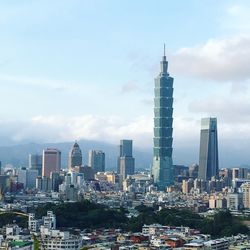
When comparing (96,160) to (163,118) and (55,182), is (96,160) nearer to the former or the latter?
(163,118)

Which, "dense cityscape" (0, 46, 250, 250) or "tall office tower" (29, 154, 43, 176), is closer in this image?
"dense cityscape" (0, 46, 250, 250)

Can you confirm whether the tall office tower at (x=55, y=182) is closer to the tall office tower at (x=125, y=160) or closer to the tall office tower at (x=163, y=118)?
the tall office tower at (x=163, y=118)

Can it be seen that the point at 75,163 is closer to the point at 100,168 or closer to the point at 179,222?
the point at 100,168

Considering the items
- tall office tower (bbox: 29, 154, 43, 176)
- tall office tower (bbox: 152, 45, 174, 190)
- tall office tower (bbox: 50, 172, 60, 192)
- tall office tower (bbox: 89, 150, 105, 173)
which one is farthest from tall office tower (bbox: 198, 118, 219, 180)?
tall office tower (bbox: 29, 154, 43, 176)

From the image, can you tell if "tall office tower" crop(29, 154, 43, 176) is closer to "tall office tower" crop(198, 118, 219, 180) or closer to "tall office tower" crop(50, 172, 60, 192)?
"tall office tower" crop(50, 172, 60, 192)

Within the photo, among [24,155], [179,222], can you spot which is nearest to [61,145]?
[24,155]

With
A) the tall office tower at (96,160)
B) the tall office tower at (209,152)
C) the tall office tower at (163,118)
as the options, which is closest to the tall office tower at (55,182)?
the tall office tower at (163,118)
